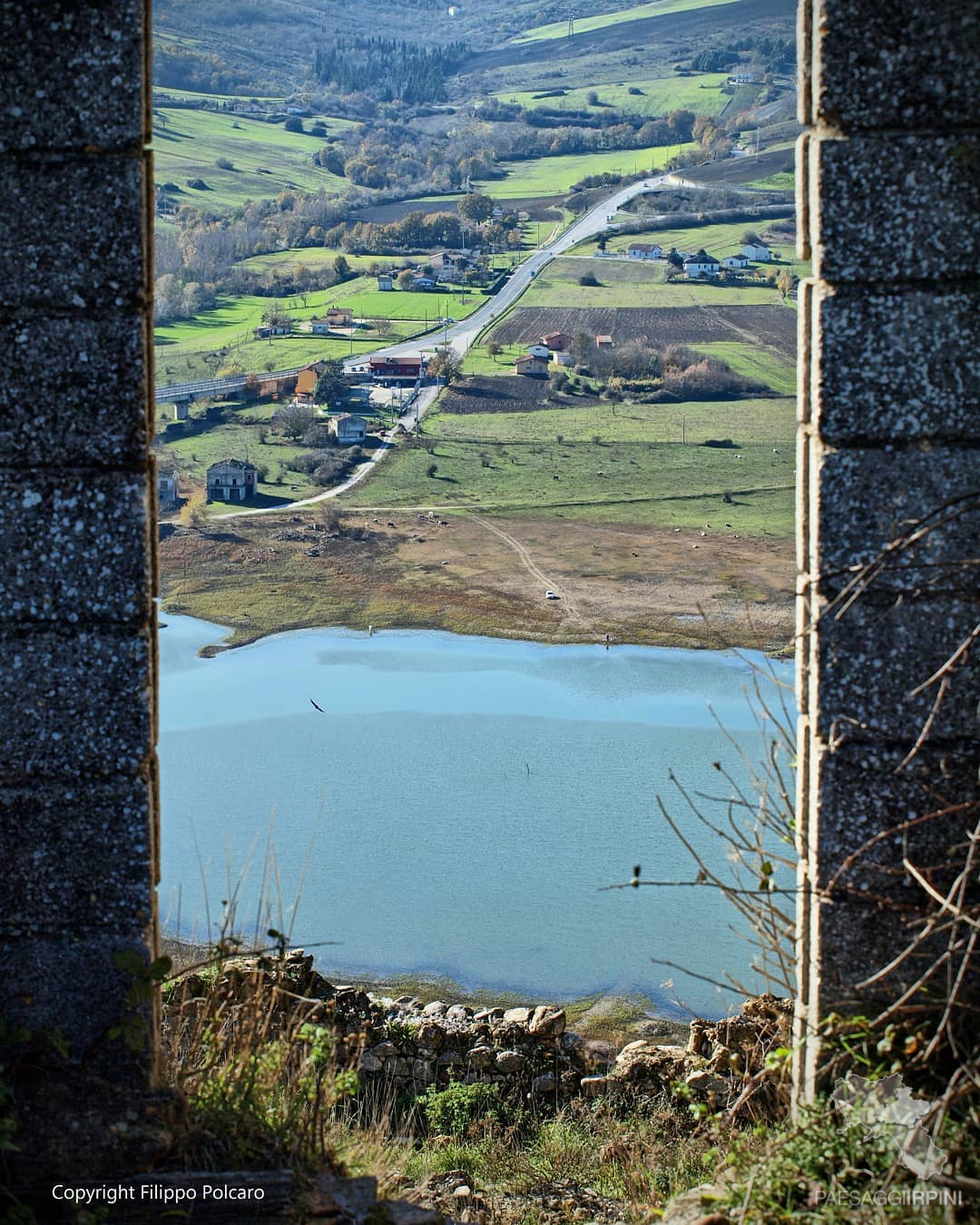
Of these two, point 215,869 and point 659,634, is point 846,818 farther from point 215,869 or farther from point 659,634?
point 659,634

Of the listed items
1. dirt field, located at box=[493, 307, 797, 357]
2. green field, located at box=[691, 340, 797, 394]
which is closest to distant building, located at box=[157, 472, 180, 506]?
green field, located at box=[691, 340, 797, 394]

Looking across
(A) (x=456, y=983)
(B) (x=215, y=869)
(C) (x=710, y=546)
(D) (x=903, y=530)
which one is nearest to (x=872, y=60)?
(D) (x=903, y=530)

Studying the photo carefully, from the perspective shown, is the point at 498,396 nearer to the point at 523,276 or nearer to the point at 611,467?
the point at 611,467

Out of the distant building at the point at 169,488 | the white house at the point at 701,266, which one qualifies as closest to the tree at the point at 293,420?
the distant building at the point at 169,488

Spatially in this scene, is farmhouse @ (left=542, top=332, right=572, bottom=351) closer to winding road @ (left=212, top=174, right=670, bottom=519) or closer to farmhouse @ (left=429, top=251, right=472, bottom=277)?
winding road @ (left=212, top=174, right=670, bottom=519)

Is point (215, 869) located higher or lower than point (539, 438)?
lower

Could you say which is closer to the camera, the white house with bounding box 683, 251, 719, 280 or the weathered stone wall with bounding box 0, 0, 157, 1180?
the weathered stone wall with bounding box 0, 0, 157, 1180
